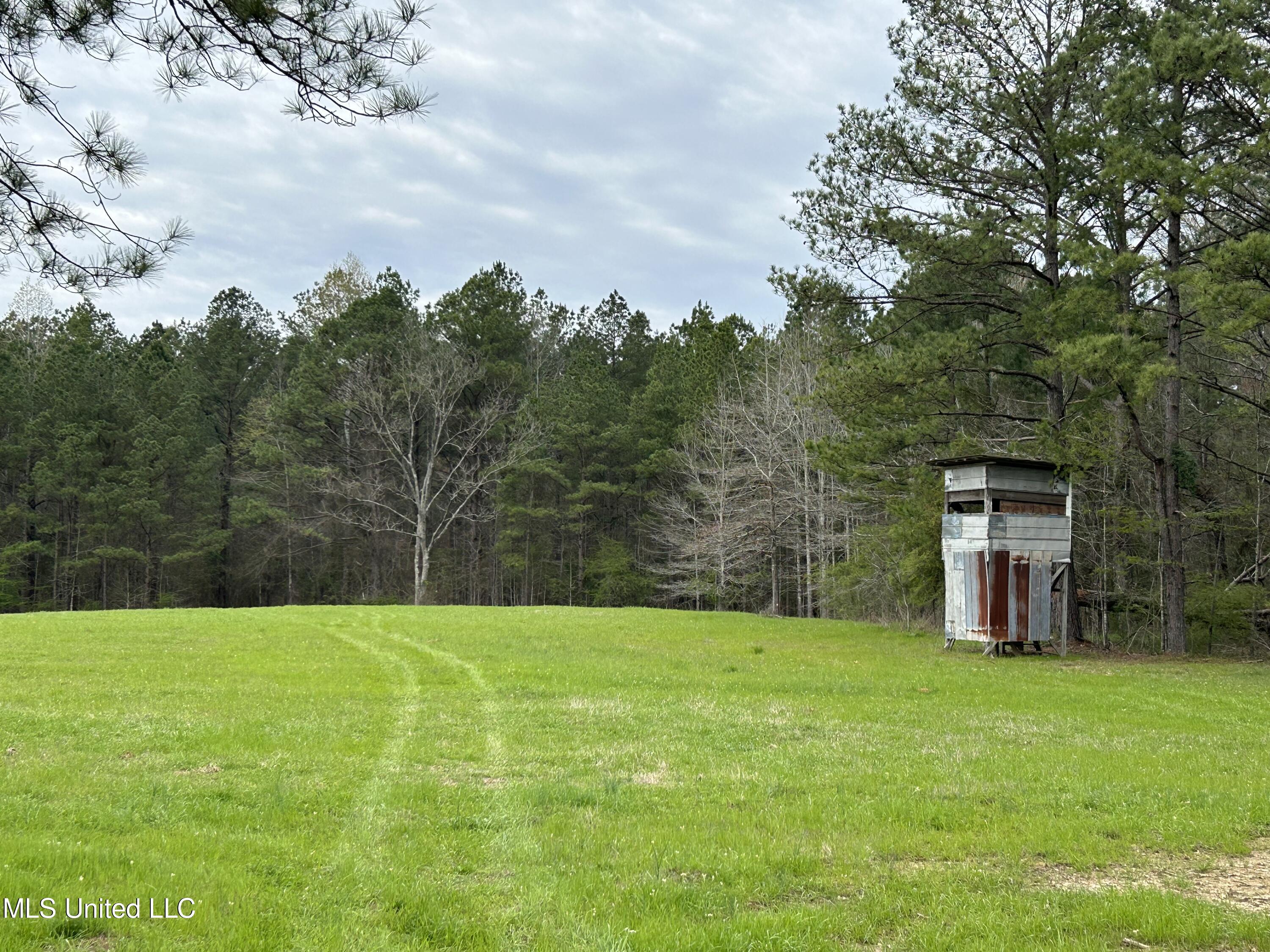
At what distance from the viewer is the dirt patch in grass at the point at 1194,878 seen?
5438mm

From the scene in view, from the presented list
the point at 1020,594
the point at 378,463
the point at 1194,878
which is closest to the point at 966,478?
the point at 1020,594

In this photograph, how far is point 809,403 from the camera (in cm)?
2497

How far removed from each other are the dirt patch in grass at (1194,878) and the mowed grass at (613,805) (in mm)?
155

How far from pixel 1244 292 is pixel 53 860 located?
723 inches

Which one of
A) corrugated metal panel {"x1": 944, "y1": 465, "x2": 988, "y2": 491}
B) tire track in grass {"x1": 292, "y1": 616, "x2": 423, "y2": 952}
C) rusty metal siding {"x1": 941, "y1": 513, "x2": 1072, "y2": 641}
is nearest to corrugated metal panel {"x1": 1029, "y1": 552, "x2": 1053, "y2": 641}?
rusty metal siding {"x1": 941, "y1": 513, "x2": 1072, "y2": 641}

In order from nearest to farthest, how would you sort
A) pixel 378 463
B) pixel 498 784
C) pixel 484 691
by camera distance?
pixel 498 784, pixel 484 691, pixel 378 463

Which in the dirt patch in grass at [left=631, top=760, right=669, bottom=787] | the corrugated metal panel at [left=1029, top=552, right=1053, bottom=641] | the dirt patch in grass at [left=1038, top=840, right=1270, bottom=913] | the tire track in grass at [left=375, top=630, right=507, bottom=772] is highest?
the corrugated metal panel at [left=1029, top=552, right=1053, bottom=641]

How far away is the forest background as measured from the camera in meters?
20.4

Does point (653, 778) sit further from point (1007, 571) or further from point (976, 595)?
point (1007, 571)

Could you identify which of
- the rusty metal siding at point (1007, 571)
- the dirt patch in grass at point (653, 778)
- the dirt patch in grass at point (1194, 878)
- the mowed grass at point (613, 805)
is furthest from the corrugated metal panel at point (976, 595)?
the dirt patch in grass at point (1194, 878)

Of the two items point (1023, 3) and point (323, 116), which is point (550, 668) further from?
point (1023, 3)

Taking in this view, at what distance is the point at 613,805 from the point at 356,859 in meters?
2.13

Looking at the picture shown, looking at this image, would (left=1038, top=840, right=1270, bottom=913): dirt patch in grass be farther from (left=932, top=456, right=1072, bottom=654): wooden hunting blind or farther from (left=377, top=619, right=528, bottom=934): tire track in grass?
(left=932, top=456, right=1072, bottom=654): wooden hunting blind

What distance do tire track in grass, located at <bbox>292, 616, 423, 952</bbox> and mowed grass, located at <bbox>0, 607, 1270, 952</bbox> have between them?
0.08ft
